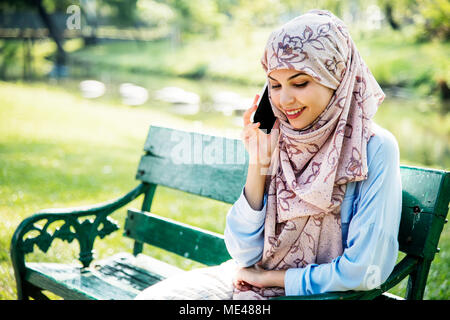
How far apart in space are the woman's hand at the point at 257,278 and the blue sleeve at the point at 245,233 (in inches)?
1.6

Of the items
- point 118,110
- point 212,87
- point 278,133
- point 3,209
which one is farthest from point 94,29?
point 278,133

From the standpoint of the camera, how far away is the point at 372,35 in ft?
80.3

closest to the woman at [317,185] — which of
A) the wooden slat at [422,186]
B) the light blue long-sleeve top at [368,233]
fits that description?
the light blue long-sleeve top at [368,233]

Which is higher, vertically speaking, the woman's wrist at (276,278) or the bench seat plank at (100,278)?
the woman's wrist at (276,278)

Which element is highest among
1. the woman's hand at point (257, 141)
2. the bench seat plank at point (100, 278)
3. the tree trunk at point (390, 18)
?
the tree trunk at point (390, 18)

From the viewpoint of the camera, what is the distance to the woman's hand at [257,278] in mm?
1894

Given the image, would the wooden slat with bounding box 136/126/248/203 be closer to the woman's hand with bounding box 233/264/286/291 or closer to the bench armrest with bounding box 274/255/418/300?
the woman's hand with bounding box 233/264/286/291

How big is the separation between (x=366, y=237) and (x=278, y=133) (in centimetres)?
58

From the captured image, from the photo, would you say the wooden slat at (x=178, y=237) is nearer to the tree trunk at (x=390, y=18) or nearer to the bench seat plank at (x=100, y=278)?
the bench seat plank at (x=100, y=278)

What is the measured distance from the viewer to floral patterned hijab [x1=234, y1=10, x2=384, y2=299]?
177 centimetres

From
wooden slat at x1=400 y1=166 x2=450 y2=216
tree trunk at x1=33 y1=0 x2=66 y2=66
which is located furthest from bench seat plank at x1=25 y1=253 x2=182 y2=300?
tree trunk at x1=33 y1=0 x2=66 y2=66

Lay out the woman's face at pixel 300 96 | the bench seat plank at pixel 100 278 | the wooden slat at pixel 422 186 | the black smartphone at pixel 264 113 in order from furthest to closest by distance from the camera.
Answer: the bench seat plank at pixel 100 278, the black smartphone at pixel 264 113, the wooden slat at pixel 422 186, the woman's face at pixel 300 96

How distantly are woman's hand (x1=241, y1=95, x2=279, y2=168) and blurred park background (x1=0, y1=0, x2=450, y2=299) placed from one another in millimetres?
1599

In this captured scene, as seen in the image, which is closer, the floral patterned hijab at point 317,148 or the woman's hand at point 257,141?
the floral patterned hijab at point 317,148
